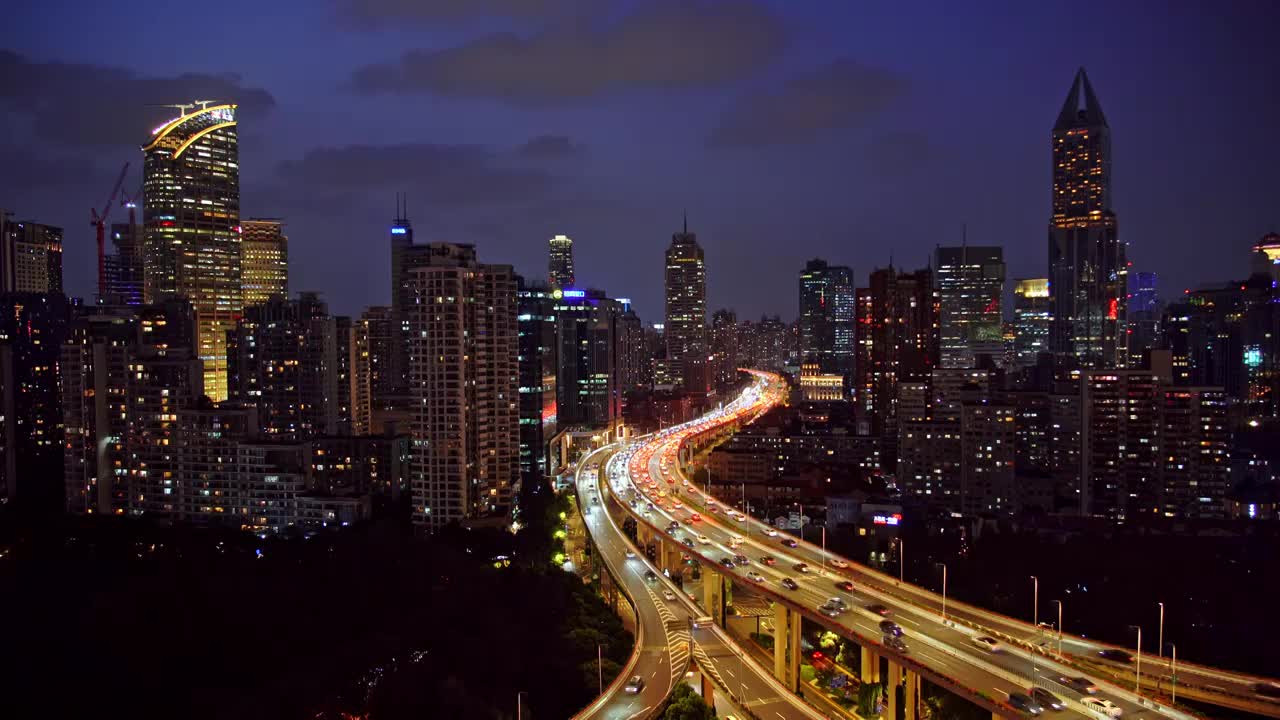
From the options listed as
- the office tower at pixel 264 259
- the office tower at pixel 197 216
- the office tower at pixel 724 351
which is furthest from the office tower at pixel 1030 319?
the office tower at pixel 197 216

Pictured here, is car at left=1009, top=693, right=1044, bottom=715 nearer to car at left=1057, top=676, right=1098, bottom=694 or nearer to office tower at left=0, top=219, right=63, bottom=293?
car at left=1057, top=676, right=1098, bottom=694

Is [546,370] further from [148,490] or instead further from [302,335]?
[148,490]

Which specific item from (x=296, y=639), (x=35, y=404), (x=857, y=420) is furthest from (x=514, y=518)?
(x=857, y=420)

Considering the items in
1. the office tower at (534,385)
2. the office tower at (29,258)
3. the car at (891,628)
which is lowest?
the car at (891,628)

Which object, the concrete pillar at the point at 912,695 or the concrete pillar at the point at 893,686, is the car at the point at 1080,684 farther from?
the concrete pillar at the point at 893,686

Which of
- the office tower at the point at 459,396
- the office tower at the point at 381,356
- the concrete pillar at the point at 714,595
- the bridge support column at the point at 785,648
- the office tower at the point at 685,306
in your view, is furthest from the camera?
the office tower at the point at 685,306

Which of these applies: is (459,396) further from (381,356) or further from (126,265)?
(126,265)

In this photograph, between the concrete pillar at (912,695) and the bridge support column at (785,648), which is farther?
the bridge support column at (785,648)
